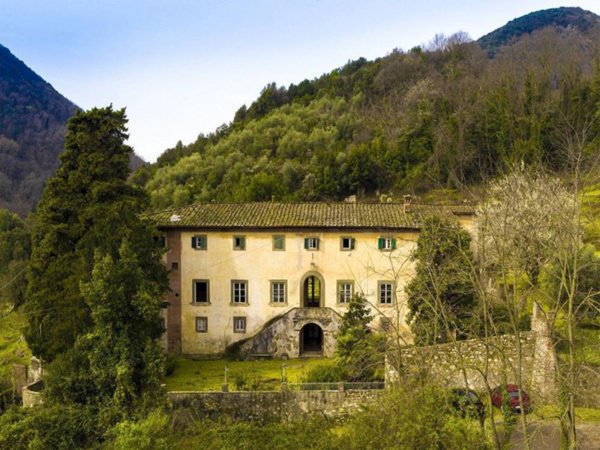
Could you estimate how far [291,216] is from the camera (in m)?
31.5

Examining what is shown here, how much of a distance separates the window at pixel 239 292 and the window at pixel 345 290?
17.2 feet

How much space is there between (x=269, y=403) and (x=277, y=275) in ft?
32.4

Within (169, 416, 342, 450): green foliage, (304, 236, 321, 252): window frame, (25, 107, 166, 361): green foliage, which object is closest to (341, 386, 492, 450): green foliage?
(169, 416, 342, 450): green foliage

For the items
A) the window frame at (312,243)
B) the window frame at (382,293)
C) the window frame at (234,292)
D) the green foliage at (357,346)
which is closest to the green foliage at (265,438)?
the green foliage at (357,346)

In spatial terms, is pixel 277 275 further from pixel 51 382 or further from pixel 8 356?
pixel 8 356

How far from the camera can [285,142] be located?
78438mm

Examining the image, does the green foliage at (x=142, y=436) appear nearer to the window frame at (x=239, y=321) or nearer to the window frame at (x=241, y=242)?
the window frame at (x=239, y=321)

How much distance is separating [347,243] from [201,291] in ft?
28.2

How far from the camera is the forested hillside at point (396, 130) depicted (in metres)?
58.9

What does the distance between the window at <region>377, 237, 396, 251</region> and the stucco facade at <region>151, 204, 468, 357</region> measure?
0.05 m

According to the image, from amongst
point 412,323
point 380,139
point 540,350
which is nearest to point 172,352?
point 412,323

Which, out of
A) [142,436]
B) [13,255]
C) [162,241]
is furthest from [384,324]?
[13,255]

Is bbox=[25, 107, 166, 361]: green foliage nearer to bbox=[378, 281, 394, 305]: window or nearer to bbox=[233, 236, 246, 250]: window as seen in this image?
bbox=[233, 236, 246, 250]: window

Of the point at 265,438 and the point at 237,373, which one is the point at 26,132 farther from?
the point at 265,438
